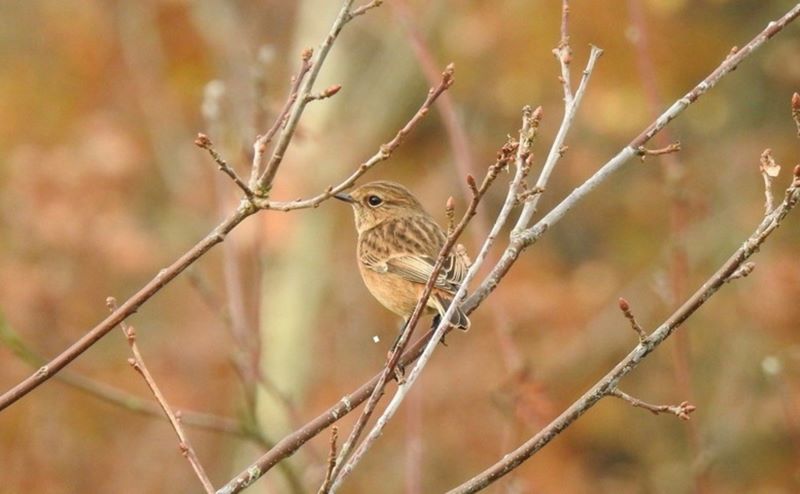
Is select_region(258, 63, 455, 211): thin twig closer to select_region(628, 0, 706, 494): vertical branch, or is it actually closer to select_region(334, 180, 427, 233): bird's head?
select_region(628, 0, 706, 494): vertical branch

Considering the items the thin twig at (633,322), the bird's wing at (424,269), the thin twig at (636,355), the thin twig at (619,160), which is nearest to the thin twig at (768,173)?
the thin twig at (636,355)

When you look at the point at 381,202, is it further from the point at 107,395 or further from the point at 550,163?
the point at 550,163

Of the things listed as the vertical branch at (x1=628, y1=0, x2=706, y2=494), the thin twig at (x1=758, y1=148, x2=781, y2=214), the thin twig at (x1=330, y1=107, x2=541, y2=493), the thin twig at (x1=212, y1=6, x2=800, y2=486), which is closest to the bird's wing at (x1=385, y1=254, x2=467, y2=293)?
the vertical branch at (x1=628, y1=0, x2=706, y2=494)

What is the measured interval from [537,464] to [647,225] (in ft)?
10.2

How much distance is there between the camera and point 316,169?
13844 millimetres

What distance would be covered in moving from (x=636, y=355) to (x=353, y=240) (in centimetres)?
1283

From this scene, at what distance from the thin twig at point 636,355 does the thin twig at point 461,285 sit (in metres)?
0.25

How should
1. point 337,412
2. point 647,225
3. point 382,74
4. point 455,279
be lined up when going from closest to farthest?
point 337,412, point 455,279, point 647,225, point 382,74

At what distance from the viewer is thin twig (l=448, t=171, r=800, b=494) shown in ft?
10.4

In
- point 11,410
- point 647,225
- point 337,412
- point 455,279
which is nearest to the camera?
point 337,412

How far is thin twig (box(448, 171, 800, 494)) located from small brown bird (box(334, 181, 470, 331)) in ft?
5.19

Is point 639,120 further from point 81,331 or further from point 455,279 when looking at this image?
point 455,279

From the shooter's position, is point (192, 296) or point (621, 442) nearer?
point (621, 442)

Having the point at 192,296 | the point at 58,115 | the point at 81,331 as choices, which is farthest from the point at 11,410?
the point at 58,115
